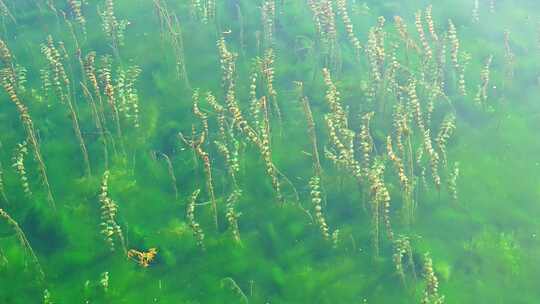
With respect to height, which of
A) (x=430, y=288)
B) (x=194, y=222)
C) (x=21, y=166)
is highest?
(x=21, y=166)

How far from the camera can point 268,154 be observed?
4215 millimetres

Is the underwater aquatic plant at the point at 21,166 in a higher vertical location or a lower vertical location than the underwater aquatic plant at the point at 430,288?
higher

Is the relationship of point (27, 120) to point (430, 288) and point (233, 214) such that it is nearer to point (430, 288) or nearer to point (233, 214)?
point (233, 214)

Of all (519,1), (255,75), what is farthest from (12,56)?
(519,1)

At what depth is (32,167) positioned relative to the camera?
459 cm

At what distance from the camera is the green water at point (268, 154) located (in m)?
4.10

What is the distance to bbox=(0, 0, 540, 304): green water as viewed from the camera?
4.10m

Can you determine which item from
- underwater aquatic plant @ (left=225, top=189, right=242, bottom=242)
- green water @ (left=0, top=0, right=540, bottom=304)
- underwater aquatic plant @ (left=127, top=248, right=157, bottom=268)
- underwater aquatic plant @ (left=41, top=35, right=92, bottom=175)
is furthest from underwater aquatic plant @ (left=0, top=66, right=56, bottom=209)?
underwater aquatic plant @ (left=225, top=189, right=242, bottom=242)

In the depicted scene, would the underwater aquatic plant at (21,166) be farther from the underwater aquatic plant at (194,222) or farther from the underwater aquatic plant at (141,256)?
the underwater aquatic plant at (194,222)

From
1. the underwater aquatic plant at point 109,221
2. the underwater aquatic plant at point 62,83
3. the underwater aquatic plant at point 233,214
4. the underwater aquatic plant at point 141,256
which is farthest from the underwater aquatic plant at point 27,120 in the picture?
the underwater aquatic plant at point 233,214

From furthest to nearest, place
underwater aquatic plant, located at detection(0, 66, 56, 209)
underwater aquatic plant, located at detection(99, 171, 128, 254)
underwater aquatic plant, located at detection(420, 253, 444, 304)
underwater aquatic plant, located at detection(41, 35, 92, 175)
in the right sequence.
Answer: underwater aquatic plant, located at detection(41, 35, 92, 175) → underwater aquatic plant, located at detection(0, 66, 56, 209) → underwater aquatic plant, located at detection(99, 171, 128, 254) → underwater aquatic plant, located at detection(420, 253, 444, 304)

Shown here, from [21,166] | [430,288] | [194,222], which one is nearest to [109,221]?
[194,222]

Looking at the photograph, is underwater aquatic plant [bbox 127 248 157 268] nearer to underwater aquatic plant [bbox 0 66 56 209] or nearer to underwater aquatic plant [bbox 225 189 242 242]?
underwater aquatic plant [bbox 225 189 242 242]

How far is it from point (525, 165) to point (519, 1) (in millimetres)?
2065
